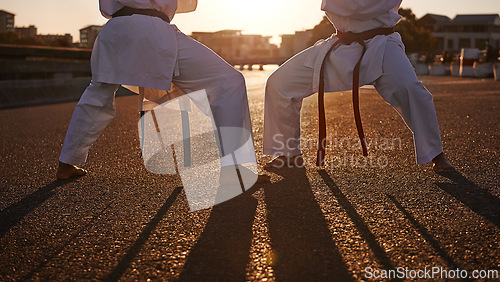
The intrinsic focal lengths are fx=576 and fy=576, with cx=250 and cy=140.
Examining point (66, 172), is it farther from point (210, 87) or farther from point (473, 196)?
point (473, 196)

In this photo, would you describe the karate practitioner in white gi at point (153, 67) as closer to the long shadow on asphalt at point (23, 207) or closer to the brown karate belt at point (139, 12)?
the brown karate belt at point (139, 12)

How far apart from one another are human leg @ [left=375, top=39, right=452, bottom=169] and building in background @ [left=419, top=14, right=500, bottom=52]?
93.8 m

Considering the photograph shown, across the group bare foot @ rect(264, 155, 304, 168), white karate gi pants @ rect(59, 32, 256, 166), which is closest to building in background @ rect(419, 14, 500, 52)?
bare foot @ rect(264, 155, 304, 168)

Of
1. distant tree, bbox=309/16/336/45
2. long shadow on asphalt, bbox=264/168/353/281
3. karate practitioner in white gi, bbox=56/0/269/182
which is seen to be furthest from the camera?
distant tree, bbox=309/16/336/45

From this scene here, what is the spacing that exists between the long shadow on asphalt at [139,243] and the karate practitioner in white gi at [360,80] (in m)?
1.14

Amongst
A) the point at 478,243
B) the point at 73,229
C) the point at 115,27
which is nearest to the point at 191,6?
the point at 115,27

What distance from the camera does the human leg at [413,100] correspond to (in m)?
3.73

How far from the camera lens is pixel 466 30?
94188 millimetres

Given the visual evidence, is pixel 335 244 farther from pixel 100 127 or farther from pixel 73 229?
pixel 100 127

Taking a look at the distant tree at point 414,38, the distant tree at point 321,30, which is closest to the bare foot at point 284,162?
the distant tree at point 321,30

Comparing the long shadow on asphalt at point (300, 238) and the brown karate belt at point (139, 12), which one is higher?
the brown karate belt at point (139, 12)

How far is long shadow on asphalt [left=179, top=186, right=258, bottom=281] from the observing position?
6.93 ft

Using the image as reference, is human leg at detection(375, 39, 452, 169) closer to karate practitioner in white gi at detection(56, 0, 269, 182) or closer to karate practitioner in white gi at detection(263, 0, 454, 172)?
karate practitioner in white gi at detection(263, 0, 454, 172)

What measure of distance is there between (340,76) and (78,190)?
186 centimetres
